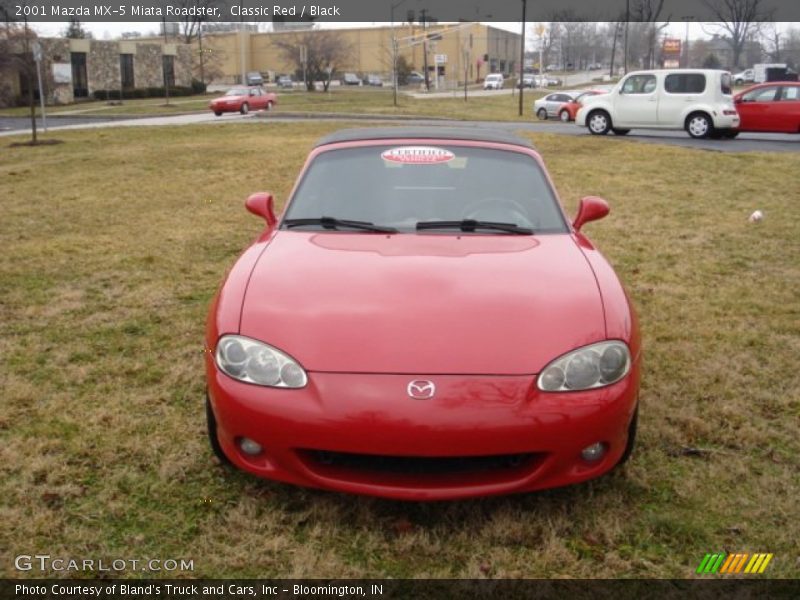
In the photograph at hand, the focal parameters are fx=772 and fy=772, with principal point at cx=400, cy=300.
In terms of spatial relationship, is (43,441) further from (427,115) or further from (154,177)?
(427,115)

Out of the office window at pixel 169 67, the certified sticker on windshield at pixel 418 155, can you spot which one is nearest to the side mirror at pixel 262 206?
the certified sticker on windshield at pixel 418 155

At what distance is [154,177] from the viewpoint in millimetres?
12984

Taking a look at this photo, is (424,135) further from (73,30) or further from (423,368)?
(73,30)

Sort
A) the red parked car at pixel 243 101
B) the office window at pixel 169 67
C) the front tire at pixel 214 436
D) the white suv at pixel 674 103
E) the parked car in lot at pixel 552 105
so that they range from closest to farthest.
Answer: the front tire at pixel 214 436 < the white suv at pixel 674 103 < the parked car in lot at pixel 552 105 < the red parked car at pixel 243 101 < the office window at pixel 169 67

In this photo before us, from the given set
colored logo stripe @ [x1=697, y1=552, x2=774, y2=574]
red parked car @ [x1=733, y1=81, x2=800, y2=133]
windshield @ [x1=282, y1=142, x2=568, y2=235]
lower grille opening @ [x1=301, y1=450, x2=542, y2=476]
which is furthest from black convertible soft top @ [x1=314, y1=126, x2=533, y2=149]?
red parked car @ [x1=733, y1=81, x2=800, y2=133]

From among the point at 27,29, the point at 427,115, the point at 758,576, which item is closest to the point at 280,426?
the point at 758,576

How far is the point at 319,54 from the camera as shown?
6644 cm

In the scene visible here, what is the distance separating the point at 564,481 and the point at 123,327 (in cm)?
345

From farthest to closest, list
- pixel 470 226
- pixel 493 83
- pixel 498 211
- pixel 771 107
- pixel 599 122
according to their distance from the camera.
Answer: pixel 493 83 → pixel 599 122 → pixel 771 107 → pixel 498 211 → pixel 470 226

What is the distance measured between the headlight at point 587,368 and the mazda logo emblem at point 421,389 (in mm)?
383

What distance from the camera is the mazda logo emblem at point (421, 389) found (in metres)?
2.63

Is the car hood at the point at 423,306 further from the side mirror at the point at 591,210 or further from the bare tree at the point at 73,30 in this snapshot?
the bare tree at the point at 73,30

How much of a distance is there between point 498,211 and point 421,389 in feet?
5.09

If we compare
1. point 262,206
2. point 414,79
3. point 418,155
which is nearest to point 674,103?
point 418,155
